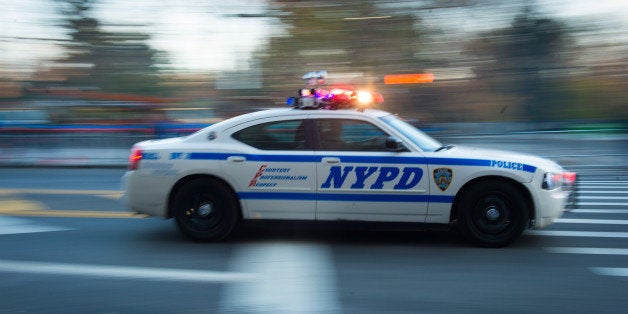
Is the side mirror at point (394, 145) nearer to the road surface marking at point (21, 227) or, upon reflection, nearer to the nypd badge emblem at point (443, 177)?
the nypd badge emblem at point (443, 177)

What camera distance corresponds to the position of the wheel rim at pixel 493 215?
6.50 meters

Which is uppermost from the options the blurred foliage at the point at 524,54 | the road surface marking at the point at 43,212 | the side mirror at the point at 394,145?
the blurred foliage at the point at 524,54

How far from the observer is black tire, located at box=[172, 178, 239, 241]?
6.80 meters

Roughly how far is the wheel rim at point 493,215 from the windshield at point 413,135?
0.75 m

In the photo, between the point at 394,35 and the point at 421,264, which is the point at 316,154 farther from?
the point at 394,35

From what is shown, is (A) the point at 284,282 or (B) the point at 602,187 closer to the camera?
(A) the point at 284,282

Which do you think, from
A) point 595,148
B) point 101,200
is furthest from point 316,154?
point 595,148

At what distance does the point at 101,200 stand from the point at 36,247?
341 centimetres

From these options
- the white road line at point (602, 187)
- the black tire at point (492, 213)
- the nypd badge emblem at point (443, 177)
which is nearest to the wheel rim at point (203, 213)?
the nypd badge emblem at point (443, 177)

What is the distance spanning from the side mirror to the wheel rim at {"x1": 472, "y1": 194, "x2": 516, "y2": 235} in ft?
3.12

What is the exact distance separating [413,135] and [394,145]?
462 millimetres

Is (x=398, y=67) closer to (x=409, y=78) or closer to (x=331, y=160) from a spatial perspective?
(x=409, y=78)

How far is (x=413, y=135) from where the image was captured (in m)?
6.85

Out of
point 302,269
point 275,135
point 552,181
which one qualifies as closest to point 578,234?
point 552,181
